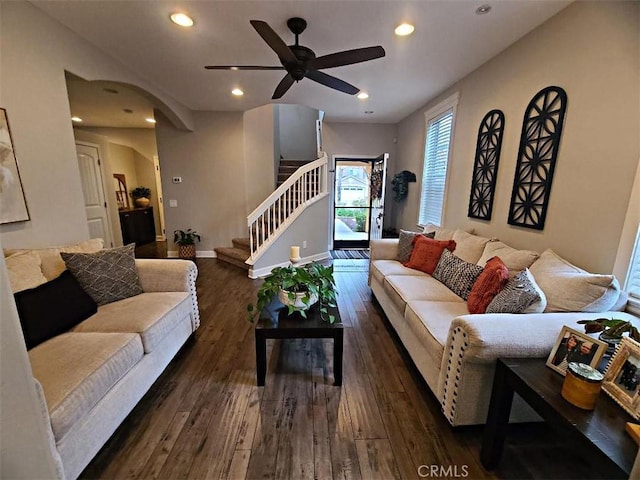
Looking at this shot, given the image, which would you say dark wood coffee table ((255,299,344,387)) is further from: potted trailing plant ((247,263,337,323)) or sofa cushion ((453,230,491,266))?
sofa cushion ((453,230,491,266))

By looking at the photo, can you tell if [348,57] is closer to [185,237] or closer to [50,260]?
[50,260]

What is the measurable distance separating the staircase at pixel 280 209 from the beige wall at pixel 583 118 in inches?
106

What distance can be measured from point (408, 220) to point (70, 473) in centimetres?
499

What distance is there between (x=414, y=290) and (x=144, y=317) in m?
2.07

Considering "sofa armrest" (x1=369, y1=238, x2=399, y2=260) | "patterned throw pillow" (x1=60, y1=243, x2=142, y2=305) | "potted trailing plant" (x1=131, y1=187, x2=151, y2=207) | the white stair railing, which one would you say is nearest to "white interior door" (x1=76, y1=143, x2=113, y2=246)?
"potted trailing plant" (x1=131, y1=187, x2=151, y2=207)

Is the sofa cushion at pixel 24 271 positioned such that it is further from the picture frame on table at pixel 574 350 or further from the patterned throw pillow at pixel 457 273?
the patterned throw pillow at pixel 457 273

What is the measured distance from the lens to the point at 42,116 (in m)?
2.11

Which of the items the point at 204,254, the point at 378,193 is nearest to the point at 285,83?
the point at 378,193

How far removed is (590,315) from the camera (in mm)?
1497

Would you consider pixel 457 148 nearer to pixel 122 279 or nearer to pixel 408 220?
pixel 408 220

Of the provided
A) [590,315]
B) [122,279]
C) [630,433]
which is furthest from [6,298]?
[590,315]

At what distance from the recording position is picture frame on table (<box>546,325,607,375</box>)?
1106 mm

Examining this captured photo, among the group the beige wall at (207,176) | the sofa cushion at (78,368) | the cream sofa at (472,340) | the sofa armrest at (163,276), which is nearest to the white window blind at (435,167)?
the cream sofa at (472,340)

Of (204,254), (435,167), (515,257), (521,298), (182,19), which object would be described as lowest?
(204,254)
